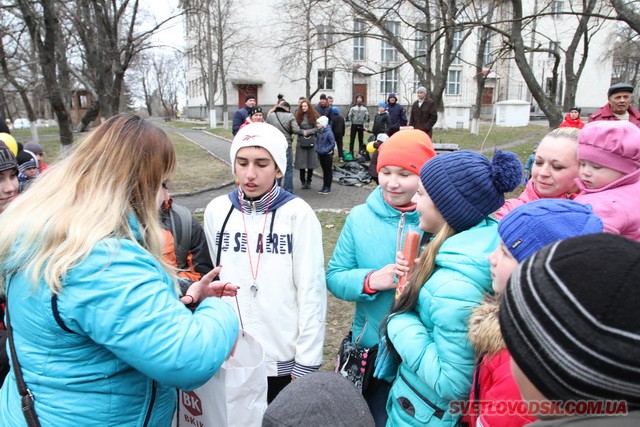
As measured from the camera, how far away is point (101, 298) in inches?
47.0

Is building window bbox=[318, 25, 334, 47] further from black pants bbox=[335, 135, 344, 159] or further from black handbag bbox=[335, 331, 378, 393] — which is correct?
black handbag bbox=[335, 331, 378, 393]

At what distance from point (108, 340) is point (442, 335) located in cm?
102

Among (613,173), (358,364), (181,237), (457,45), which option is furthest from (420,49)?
(358,364)

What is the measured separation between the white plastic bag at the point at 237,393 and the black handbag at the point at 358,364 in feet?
1.49

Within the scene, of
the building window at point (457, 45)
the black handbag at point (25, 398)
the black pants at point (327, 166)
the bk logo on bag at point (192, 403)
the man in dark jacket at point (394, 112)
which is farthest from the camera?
the building window at point (457, 45)

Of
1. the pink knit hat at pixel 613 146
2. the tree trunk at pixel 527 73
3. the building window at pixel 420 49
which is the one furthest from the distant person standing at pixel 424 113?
the pink knit hat at pixel 613 146

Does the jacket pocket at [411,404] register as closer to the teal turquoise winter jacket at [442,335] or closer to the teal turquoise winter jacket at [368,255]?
the teal turquoise winter jacket at [442,335]

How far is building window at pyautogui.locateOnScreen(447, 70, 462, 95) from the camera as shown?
41.8 meters

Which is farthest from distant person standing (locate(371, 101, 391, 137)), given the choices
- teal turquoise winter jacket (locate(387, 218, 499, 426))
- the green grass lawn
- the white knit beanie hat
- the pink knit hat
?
teal turquoise winter jacket (locate(387, 218, 499, 426))

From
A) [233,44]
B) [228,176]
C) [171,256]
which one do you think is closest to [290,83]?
[233,44]

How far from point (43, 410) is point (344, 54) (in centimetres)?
3560

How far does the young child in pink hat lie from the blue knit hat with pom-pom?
0.89 metres

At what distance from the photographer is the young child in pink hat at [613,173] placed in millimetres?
2340

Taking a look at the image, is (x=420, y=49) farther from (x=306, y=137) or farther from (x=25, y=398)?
(x=25, y=398)
